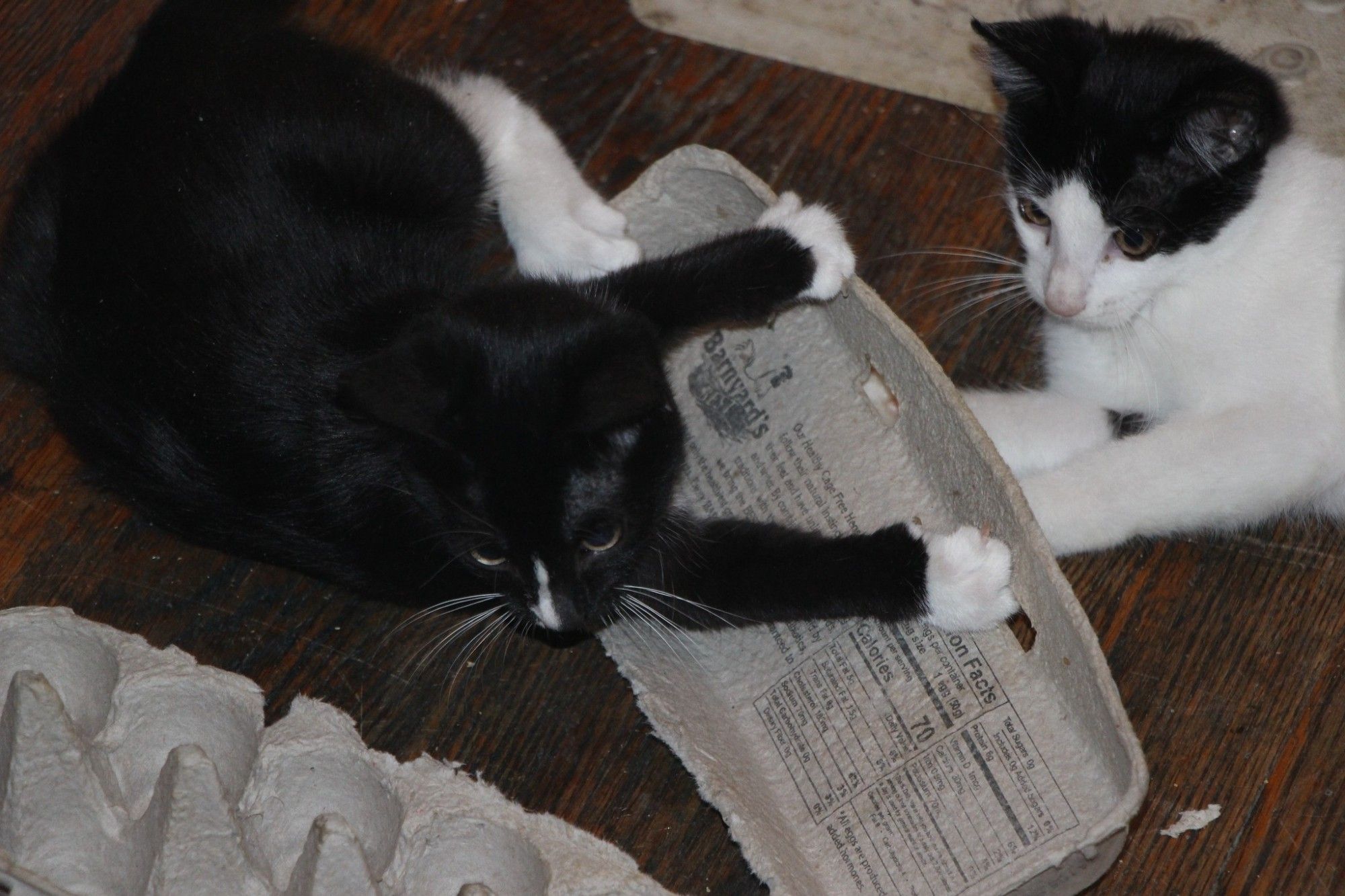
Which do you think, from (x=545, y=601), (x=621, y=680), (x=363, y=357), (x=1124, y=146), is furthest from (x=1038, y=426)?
(x=363, y=357)

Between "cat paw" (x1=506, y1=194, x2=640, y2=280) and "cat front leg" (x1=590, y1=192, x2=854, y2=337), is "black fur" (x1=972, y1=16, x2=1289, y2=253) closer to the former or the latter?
"cat front leg" (x1=590, y1=192, x2=854, y2=337)

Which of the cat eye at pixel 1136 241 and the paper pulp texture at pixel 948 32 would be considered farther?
the paper pulp texture at pixel 948 32

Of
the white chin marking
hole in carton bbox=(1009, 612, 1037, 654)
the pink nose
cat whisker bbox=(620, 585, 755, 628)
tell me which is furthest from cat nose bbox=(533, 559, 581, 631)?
the pink nose

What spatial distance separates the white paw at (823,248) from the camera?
148cm

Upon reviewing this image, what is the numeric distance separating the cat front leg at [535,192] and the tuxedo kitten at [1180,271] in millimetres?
526

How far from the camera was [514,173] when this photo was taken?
1754mm

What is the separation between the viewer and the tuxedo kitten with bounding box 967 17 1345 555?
1.47m

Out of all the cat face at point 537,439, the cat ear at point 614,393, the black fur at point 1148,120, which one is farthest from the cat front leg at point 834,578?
the black fur at point 1148,120

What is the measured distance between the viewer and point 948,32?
2.02 m

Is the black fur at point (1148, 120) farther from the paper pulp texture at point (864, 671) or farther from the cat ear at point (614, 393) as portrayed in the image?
the cat ear at point (614, 393)

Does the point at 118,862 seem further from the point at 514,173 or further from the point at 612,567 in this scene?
the point at 514,173

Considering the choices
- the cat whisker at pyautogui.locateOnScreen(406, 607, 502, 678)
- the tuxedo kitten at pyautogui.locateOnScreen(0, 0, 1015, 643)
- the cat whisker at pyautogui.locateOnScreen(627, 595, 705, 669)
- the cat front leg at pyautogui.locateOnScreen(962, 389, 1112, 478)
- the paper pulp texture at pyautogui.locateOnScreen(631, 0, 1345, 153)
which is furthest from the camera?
the paper pulp texture at pyautogui.locateOnScreen(631, 0, 1345, 153)

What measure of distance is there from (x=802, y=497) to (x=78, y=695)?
2.75 ft

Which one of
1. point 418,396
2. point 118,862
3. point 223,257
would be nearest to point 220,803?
point 118,862
